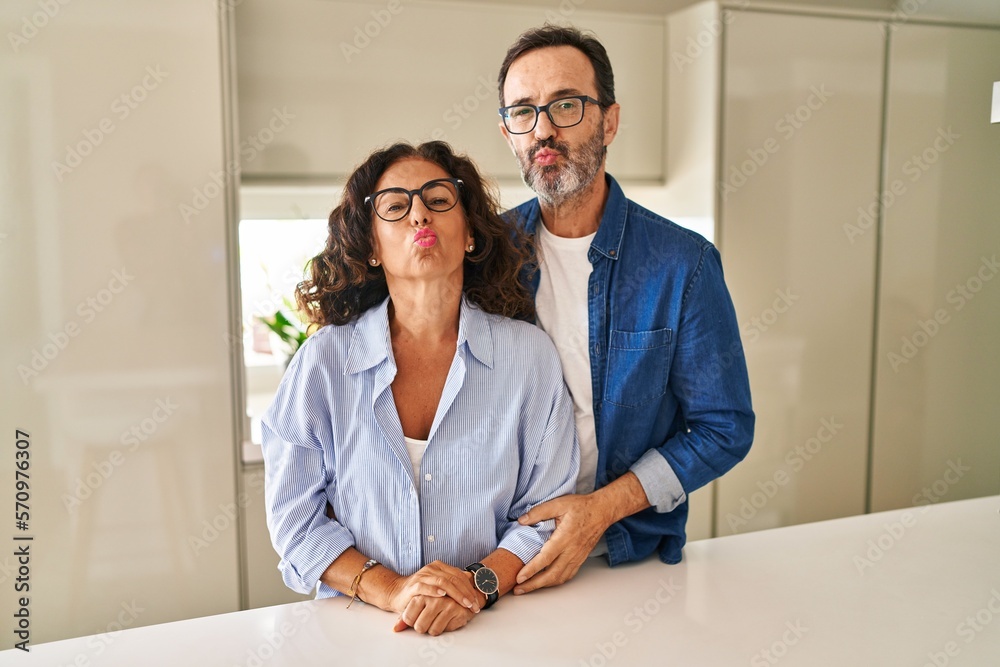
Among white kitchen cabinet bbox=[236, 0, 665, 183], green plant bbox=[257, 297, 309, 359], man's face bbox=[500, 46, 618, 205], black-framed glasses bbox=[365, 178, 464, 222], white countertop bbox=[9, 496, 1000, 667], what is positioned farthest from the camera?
green plant bbox=[257, 297, 309, 359]

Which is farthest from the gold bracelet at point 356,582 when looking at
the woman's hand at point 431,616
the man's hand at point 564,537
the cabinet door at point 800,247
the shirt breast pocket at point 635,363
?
the cabinet door at point 800,247

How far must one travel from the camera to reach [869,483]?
10.2 ft

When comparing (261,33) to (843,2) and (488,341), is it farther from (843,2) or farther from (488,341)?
(843,2)

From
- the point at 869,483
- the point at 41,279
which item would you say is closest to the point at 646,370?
the point at 41,279

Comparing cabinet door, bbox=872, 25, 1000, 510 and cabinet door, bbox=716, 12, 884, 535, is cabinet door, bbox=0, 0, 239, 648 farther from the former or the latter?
cabinet door, bbox=872, 25, 1000, 510

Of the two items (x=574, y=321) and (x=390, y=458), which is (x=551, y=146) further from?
(x=390, y=458)

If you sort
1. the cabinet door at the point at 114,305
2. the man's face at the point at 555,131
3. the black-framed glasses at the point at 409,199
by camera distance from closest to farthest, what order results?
1. the black-framed glasses at the point at 409,199
2. the man's face at the point at 555,131
3. the cabinet door at the point at 114,305

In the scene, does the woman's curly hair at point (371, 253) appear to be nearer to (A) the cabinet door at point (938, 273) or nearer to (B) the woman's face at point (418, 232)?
(B) the woman's face at point (418, 232)

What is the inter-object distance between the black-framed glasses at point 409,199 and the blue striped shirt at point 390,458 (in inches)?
→ 7.6

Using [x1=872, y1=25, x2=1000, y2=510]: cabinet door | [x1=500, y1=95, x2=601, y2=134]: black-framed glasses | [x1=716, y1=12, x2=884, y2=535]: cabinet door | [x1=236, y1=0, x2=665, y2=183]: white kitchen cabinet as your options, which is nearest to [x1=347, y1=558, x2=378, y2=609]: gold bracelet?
[x1=500, y1=95, x2=601, y2=134]: black-framed glasses

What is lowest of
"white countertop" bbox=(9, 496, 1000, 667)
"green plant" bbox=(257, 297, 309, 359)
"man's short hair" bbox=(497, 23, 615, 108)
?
"white countertop" bbox=(9, 496, 1000, 667)

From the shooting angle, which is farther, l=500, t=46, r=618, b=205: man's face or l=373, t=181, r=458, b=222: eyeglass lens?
l=500, t=46, r=618, b=205: man's face

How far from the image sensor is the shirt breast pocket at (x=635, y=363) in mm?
1576

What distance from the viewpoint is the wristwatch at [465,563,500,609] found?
4.36 feet
